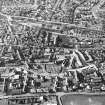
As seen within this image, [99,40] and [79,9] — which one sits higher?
[79,9]

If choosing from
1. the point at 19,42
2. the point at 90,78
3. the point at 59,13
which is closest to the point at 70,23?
the point at 59,13

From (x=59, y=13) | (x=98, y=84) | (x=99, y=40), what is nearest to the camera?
(x=98, y=84)

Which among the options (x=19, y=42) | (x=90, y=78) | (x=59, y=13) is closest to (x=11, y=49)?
(x=19, y=42)

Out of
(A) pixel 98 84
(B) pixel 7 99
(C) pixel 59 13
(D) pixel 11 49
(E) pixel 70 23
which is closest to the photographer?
(B) pixel 7 99

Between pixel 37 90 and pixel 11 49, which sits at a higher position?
pixel 11 49

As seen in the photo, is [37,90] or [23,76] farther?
[23,76]

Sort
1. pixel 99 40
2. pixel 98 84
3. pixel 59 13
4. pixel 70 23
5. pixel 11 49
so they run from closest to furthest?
1. pixel 98 84
2. pixel 11 49
3. pixel 99 40
4. pixel 70 23
5. pixel 59 13

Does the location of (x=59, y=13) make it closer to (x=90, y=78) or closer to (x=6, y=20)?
(x=6, y=20)

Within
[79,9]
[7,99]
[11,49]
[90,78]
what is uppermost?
[79,9]

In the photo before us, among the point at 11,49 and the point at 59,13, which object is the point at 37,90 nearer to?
the point at 11,49

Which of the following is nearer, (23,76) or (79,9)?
(23,76)
